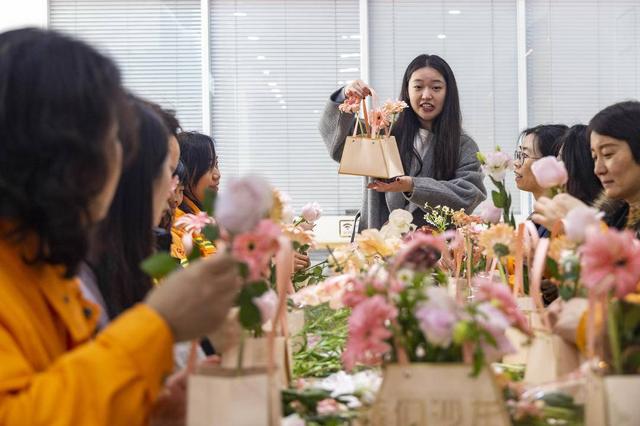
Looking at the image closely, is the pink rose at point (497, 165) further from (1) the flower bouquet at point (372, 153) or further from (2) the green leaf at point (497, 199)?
(1) the flower bouquet at point (372, 153)

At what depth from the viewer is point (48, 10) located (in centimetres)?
606

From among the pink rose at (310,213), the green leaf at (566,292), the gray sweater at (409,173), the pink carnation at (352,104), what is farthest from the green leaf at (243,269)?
the gray sweater at (409,173)

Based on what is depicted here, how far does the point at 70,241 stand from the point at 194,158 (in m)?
2.27

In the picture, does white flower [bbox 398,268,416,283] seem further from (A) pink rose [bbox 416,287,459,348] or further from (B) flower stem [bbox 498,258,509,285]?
(B) flower stem [bbox 498,258,509,285]

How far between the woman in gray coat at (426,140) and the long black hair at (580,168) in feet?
2.06

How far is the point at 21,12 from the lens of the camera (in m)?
5.89

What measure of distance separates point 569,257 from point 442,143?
2.24m

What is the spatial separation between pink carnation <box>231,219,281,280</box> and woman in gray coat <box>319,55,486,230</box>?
2.46 m

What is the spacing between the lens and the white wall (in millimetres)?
5828

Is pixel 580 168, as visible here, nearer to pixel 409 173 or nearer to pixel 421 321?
pixel 409 173

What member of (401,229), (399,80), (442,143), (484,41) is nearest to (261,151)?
(399,80)

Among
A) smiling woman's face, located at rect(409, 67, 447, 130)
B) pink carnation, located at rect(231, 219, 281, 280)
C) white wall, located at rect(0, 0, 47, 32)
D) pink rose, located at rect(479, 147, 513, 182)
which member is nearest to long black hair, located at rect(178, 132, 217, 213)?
smiling woman's face, located at rect(409, 67, 447, 130)

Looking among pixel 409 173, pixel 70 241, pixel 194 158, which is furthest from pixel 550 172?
pixel 409 173

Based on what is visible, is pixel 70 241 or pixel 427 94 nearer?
pixel 70 241
